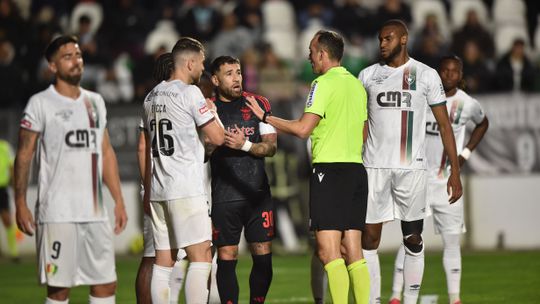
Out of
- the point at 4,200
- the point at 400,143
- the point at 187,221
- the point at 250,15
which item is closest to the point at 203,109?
the point at 187,221

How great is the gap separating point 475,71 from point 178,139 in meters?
12.2

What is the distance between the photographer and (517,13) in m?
23.8

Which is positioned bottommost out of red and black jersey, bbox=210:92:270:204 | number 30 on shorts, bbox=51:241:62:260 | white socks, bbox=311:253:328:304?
white socks, bbox=311:253:328:304

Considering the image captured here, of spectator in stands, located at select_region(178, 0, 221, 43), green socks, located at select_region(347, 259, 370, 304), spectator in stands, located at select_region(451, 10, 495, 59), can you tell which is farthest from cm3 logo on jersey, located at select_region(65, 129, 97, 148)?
spectator in stands, located at select_region(451, 10, 495, 59)

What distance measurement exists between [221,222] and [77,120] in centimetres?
219

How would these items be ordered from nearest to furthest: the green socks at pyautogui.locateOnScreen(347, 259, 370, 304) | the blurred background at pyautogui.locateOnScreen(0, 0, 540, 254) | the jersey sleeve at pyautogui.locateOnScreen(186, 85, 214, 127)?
the jersey sleeve at pyautogui.locateOnScreen(186, 85, 214, 127) < the green socks at pyautogui.locateOnScreen(347, 259, 370, 304) < the blurred background at pyautogui.locateOnScreen(0, 0, 540, 254)

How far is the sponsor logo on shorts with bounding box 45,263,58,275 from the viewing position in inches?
336

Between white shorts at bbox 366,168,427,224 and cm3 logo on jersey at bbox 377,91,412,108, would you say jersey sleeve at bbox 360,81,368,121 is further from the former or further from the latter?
white shorts at bbox 366,168,427,224

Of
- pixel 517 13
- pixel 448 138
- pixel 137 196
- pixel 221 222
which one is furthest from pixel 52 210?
pixel 517 13

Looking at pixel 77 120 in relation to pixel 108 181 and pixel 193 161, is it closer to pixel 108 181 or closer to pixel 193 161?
pixel 108 181

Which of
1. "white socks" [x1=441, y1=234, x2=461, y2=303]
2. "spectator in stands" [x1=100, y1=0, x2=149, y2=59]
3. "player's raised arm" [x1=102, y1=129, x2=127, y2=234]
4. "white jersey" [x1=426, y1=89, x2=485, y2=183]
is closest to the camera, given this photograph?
"player's raised arm" [x1=102, y1=129, x2=127, y2=234]

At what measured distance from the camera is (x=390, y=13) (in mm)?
22344

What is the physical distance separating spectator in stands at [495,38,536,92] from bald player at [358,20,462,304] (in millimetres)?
10223

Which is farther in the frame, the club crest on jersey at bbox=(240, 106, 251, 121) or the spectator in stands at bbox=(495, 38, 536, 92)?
the spectator in stands at bbox=(495, 38, 536, 92)
